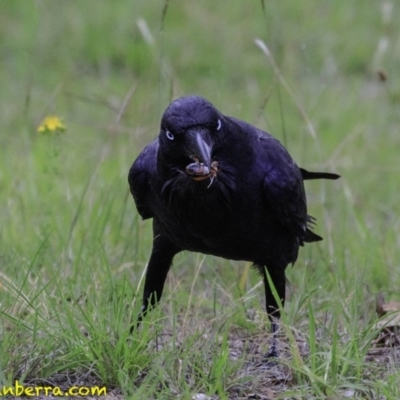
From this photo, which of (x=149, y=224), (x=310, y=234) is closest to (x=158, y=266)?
(x=310, y=234)

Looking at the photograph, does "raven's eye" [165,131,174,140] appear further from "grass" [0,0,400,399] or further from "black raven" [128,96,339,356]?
"grass" [0,0,400,399]

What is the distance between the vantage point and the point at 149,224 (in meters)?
5.04

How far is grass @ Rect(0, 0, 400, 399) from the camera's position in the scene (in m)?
3.37

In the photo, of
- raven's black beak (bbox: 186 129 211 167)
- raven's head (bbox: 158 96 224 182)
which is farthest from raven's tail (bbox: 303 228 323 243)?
raven's black beak (bbox: 186 129 211 167)

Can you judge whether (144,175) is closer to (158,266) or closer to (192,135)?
(158,266)

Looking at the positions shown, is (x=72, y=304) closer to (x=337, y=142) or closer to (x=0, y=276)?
(x=0, y=276)

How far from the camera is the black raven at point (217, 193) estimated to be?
342 centimetres

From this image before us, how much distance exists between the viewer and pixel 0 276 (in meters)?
3.69

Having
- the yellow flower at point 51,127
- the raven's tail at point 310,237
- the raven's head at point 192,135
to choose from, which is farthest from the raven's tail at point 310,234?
the yellow flower at point 51,127

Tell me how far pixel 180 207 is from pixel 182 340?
0.52 meters

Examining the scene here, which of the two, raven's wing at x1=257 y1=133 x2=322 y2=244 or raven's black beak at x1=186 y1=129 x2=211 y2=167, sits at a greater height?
raven's black beak at x1=186 y1=129 x2=211 y2=167

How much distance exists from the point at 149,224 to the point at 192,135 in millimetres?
1727

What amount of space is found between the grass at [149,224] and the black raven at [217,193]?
226 millimetres

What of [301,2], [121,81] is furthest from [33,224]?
[301,2]
